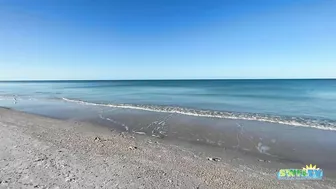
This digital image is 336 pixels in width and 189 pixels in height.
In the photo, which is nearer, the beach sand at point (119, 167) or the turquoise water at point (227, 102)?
the beach sand at point (119, 167)

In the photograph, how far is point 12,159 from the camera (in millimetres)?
5484

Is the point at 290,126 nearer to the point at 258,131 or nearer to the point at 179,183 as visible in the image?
the point at 258,131

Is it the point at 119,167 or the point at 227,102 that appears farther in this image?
the point at 227,102

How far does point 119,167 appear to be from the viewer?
530 centimetres

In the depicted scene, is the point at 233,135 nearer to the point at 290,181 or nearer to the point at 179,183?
the point at 290,181

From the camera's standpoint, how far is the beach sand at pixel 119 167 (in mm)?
4531

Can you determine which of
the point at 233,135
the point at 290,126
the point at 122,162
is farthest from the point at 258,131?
the point at 122,162

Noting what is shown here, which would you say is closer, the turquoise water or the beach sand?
the beach sand

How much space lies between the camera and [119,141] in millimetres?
7828

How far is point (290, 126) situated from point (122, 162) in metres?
9.76

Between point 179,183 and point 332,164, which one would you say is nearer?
point 179,183

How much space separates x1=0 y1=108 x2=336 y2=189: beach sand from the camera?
14.9ft

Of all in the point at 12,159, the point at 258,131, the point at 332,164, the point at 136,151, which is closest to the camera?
the point at 12,159

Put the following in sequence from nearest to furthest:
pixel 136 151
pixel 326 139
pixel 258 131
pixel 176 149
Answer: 1. pixel 136 151
2. pixel 176 149
3. pixel 326 139
4. pixel 258 131
